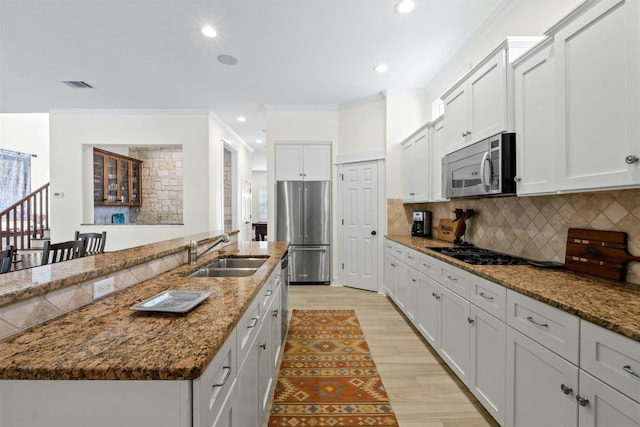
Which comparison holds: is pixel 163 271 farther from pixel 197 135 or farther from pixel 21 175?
pixel 21 175

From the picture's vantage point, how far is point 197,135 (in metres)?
5.06

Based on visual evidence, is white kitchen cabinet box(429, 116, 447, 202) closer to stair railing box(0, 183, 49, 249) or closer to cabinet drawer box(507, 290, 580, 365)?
cabinet drawer box(507, 290, 580, 365)

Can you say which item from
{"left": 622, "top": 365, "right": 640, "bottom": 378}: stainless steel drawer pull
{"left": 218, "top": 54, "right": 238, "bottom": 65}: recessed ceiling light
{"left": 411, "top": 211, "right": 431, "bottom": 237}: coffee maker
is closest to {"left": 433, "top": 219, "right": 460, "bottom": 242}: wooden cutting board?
{"left": 411, "top": 211, "right": 431, "bottom": 237}: coffee maker

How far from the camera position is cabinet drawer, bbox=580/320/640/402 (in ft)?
2.94

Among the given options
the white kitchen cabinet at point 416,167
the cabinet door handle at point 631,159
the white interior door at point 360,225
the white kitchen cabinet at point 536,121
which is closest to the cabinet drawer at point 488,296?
the white kitchen cabinet at point 536,121

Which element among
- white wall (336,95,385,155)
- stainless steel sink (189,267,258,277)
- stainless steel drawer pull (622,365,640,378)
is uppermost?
white wall (336,95,385,155)

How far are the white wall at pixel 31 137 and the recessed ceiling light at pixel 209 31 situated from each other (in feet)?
19.5

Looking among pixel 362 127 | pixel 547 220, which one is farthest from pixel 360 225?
pixel 547 220

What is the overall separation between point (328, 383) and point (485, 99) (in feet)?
7.76

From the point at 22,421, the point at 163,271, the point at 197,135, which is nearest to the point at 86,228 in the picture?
the point at 197,135

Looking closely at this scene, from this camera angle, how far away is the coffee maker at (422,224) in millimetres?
3807

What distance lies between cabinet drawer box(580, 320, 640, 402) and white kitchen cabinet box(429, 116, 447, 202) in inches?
Result: 77.4

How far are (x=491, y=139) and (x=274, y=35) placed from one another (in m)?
2.28

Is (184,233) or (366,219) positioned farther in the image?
(184,233)
